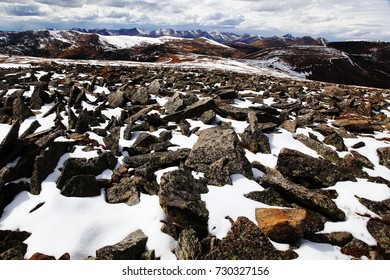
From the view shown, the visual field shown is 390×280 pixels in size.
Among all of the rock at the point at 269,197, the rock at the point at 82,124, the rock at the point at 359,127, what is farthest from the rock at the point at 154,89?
the rock at the point at 269,197

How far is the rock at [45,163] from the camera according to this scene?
37.4 ft

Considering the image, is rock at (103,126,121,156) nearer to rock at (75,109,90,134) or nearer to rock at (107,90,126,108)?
rock at (75,109,90,134)

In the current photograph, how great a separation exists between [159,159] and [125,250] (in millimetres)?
5404

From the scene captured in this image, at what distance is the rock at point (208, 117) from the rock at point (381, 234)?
34.2 feet

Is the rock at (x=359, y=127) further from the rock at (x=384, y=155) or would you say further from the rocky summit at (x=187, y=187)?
the rock at (x=384, y=155)

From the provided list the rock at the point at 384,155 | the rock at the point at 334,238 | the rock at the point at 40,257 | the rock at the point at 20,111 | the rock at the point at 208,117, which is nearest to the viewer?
the rock at the point at 40,257

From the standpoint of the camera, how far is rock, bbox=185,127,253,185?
12.4m

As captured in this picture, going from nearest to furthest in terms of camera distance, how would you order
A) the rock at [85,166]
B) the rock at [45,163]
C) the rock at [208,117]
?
the rock at [45,163] → the rock at [85,166] → the rock at [208,117]

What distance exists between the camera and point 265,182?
11.9m

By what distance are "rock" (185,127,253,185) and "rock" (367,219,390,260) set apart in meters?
4.85

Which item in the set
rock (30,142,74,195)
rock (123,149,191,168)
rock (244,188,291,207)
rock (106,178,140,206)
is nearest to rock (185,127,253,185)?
rock (123,149,191,168)

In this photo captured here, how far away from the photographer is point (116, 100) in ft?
72.3
